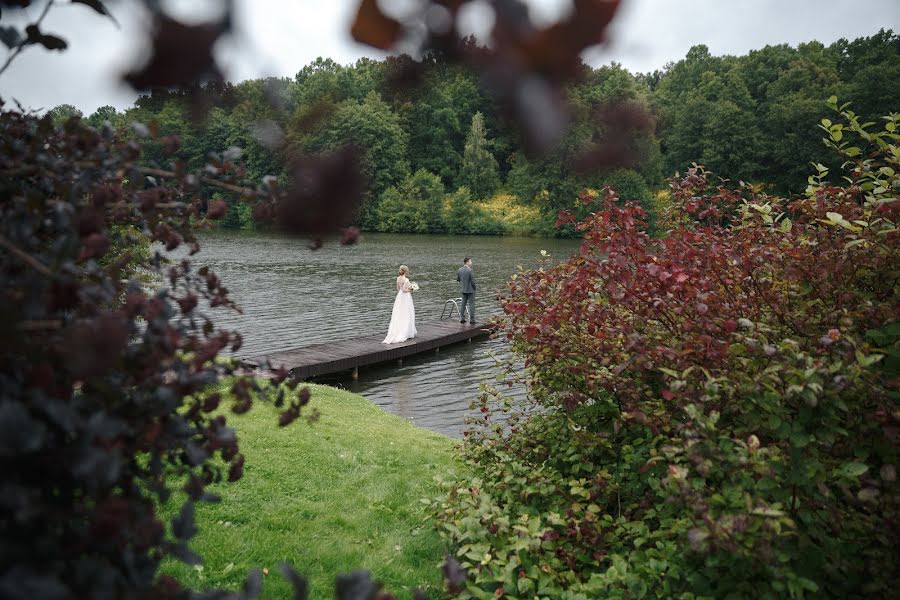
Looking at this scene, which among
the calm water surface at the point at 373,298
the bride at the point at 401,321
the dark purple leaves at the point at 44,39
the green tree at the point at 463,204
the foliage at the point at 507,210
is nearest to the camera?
the dark purple leaves at the point at 44,39

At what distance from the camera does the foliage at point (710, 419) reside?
2408 millimetres

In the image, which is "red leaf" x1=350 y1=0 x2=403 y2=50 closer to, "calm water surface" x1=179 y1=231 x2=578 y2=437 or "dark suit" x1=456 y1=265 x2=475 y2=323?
"calm water surface" x1=179 y1=231 x2=578 y2=437

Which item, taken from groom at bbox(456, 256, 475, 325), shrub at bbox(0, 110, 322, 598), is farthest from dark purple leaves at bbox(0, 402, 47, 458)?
groom at bbox(456, 256, 475, 325)

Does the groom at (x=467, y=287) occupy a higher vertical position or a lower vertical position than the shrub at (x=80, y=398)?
lower

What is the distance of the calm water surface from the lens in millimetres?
12180

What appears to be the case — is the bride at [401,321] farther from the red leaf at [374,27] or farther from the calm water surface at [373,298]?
the red leaf at [374,27]

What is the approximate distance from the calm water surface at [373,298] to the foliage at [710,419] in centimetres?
77

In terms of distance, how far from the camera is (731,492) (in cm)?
248

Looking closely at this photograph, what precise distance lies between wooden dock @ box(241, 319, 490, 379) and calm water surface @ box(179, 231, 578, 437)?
9.7 inches

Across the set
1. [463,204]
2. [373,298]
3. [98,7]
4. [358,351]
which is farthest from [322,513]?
[373,298]

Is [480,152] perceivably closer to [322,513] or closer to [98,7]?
[98,7]

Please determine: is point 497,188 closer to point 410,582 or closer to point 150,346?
point 150,346

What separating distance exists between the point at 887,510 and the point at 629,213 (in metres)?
2.48

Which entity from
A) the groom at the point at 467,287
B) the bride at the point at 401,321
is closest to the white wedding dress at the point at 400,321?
the bride at the point at 401,321
